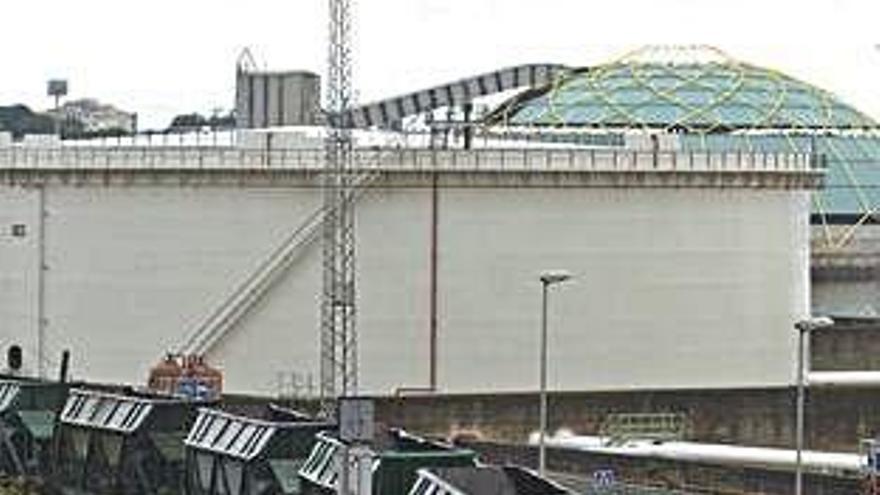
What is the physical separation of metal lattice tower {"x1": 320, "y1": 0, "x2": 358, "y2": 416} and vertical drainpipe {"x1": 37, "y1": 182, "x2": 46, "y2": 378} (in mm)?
10628

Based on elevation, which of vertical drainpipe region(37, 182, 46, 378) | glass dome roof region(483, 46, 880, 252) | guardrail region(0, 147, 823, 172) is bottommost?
vertical drainpipe region(37, 182, 46, 378)

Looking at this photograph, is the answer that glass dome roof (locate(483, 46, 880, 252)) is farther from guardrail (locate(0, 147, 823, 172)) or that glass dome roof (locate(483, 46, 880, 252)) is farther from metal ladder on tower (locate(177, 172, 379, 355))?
metal ladder on tower (locate(177, 172, 379, 355))

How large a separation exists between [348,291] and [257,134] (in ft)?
22.5

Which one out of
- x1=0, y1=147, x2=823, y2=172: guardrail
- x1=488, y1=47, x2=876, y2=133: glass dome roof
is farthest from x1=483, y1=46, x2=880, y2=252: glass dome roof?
x1=0, y1=147, x2=823, y2=172: guardrail

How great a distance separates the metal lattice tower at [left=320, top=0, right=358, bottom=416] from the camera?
5703cm

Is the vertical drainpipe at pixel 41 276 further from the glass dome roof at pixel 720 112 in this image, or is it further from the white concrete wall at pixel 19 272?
the glass dome roof at pixel 720 112

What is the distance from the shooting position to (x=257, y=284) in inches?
2339

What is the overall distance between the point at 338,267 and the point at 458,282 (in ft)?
13.4

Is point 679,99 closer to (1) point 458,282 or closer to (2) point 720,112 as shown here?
(2) point 720,112

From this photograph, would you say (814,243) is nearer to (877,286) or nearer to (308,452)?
(877,286)

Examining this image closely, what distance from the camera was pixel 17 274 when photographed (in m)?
64.8

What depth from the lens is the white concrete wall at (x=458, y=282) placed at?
5934 cm

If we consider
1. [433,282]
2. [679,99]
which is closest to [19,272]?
[433,282]

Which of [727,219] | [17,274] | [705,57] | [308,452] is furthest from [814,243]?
[308,452]
